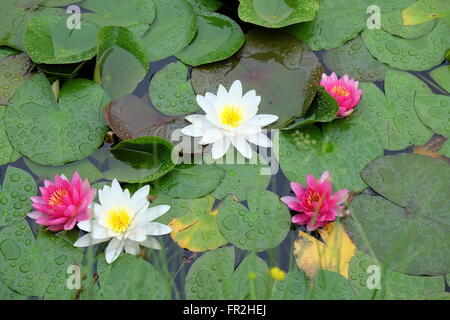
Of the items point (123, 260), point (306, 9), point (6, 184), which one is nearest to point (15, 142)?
point (6, 184)

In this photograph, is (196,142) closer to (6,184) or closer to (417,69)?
(6,184)

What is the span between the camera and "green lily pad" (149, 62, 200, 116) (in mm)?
2490

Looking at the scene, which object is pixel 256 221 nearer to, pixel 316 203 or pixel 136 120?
pixel 316 203

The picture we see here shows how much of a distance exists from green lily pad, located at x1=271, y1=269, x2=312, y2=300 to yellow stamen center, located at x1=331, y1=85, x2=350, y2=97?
3.32 ft

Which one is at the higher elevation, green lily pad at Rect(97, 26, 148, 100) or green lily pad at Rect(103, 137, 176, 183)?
green lily pad at Rect(97, 26, 148, 100)

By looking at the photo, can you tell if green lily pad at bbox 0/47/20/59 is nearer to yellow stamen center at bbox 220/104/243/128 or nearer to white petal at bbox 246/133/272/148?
yellow stamen center at bbox 220/104/243/128

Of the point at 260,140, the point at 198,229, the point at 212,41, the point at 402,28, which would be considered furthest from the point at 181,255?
the point at 402,28

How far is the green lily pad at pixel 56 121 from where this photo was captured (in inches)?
91.8

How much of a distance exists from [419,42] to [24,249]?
2.52 metres

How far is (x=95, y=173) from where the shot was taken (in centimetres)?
229

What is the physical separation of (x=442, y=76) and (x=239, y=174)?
4.67 ft

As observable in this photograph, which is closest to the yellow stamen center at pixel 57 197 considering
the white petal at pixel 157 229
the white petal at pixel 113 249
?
the white petal at pixel 113 249

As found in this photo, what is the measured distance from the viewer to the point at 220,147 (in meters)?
2.33

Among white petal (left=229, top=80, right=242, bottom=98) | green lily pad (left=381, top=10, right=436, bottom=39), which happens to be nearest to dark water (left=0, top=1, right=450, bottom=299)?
white petal (left=229, top=80, right=242, bottom=98)
